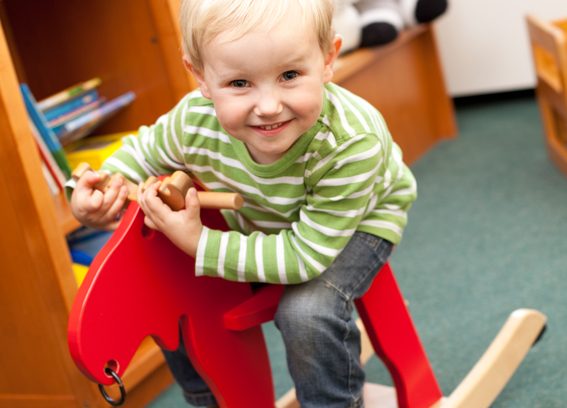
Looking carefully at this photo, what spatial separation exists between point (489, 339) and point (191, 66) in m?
0.65

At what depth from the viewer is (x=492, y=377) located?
1080 millimetres

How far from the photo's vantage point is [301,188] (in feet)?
2.89

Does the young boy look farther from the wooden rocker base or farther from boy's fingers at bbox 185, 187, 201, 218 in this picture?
the wooden rocker base

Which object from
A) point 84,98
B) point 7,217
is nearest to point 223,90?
point 7,217

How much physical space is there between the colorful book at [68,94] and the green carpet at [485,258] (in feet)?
1.63

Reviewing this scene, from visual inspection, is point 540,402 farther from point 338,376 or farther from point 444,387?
point 338,376

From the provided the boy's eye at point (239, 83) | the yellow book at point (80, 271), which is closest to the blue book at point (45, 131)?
the yellow book at point (80, 271)

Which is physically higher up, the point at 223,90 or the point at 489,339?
the point at 223,90

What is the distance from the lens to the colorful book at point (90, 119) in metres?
1.40

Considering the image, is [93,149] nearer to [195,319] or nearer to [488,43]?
[195,319]

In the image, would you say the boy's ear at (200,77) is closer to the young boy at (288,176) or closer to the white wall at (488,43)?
the young boy at (288,176)

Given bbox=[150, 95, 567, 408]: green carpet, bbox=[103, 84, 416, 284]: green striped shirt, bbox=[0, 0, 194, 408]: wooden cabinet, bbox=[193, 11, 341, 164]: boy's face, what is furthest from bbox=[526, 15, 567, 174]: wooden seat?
bbox=[193, 11, 341, 164]: boy's face

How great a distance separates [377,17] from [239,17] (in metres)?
1.32

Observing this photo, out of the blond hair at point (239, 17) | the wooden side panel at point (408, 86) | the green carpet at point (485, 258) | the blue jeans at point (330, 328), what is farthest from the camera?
the wooden side panel at point (408, 86)
